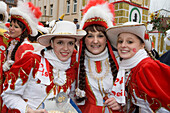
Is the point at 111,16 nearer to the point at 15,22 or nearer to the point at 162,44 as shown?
the point at 15,22

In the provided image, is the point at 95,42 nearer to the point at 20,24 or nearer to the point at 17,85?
the point at 17,85

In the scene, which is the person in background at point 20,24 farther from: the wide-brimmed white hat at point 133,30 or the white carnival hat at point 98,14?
the wide-brimmed white hat at point 133,30

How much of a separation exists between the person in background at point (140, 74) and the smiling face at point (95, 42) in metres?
0.13

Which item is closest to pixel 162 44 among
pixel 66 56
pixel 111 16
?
pixel 111 16

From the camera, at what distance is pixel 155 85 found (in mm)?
1668

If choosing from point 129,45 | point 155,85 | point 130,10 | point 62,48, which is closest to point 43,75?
point 62,48

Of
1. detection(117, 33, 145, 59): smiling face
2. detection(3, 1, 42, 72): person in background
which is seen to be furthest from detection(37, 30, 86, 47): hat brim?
detection(3, 1, 42, 72): person in background

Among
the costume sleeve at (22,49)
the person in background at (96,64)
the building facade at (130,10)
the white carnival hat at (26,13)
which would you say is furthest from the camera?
the building facade at (130,10)

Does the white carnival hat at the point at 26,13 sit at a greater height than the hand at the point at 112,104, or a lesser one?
greater

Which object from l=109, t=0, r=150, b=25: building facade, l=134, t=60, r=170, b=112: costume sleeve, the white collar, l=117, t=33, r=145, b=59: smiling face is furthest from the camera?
l=109, t=0, r=150, b=25: building facade

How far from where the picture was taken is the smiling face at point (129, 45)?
2021 mm

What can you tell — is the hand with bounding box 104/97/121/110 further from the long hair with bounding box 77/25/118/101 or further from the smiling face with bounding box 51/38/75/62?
the smiling face with bounding box 51/38/75/62

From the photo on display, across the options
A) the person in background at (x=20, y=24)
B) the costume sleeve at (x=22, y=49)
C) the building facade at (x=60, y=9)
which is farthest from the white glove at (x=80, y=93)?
the building facade at (x=60, y=9)

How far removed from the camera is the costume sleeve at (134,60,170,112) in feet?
5.43
